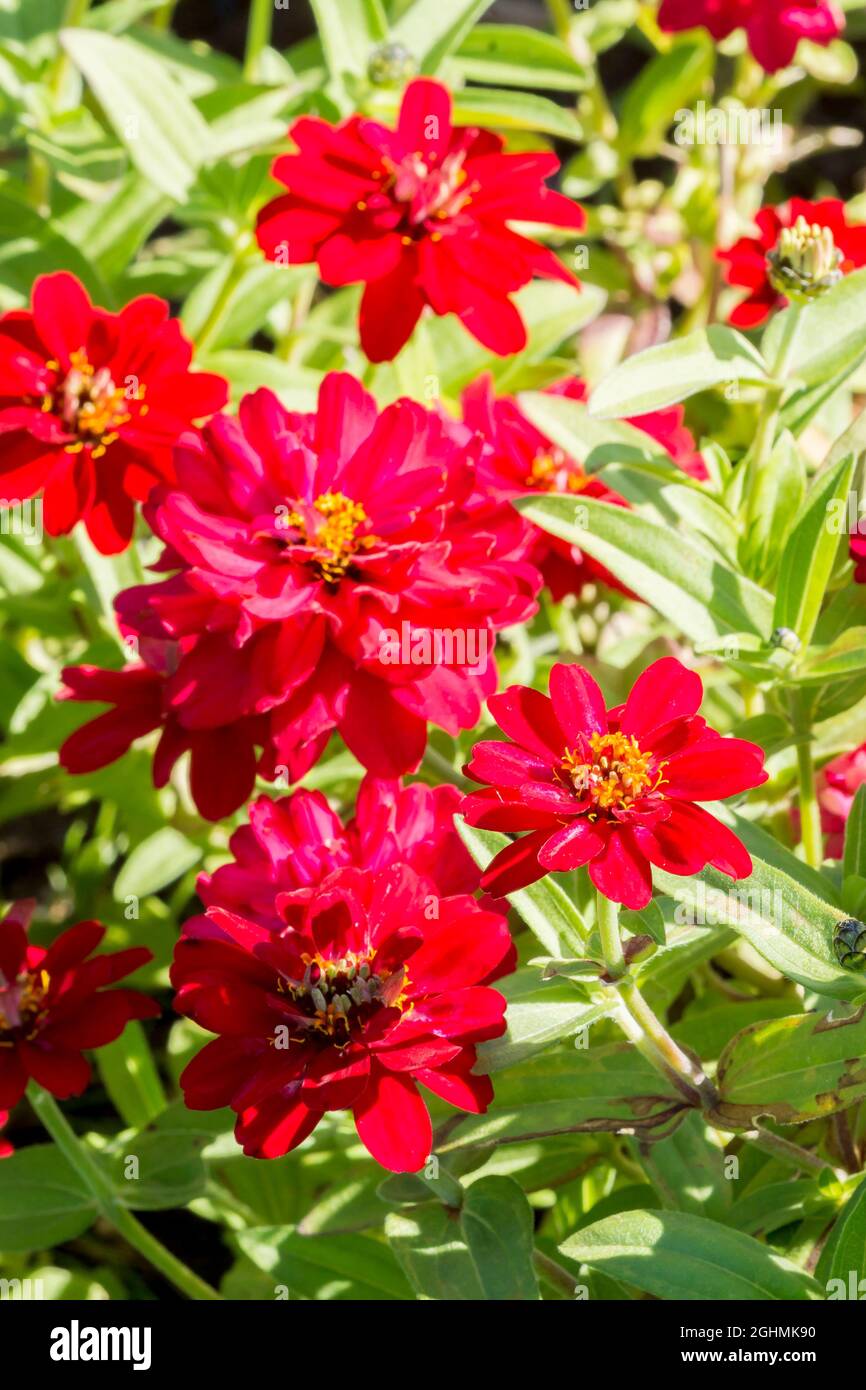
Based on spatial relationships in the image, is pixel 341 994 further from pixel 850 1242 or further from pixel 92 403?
pixel 92 403

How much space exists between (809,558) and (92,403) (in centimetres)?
54

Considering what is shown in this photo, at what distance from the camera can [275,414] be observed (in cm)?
106

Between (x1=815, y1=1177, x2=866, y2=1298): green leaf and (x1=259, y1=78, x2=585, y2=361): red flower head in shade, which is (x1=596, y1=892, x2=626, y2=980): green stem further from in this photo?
(x1=259, y1=78, x2=585, y2=361): red flower head in shade

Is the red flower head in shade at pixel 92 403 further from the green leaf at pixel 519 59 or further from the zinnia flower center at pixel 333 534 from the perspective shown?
the green leaf at pixel 519 59

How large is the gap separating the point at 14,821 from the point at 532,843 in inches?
55.1

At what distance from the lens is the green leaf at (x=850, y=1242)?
0.98m

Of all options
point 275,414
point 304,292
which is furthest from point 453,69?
point 275,414

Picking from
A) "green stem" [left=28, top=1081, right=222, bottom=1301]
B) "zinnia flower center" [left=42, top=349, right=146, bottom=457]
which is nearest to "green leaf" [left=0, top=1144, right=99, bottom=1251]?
"green stem" [left=28, top=1081, right=222, bottom=1301]

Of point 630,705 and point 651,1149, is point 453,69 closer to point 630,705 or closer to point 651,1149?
point 630,705

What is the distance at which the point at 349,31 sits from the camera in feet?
5.24

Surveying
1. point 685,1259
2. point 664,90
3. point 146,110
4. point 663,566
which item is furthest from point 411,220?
point 664,90

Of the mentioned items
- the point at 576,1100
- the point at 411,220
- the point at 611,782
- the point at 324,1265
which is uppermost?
the point at 411,220

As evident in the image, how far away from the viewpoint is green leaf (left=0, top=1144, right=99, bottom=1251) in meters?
1.21

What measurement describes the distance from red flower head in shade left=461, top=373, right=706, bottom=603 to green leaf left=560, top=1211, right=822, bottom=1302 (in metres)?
0.52
